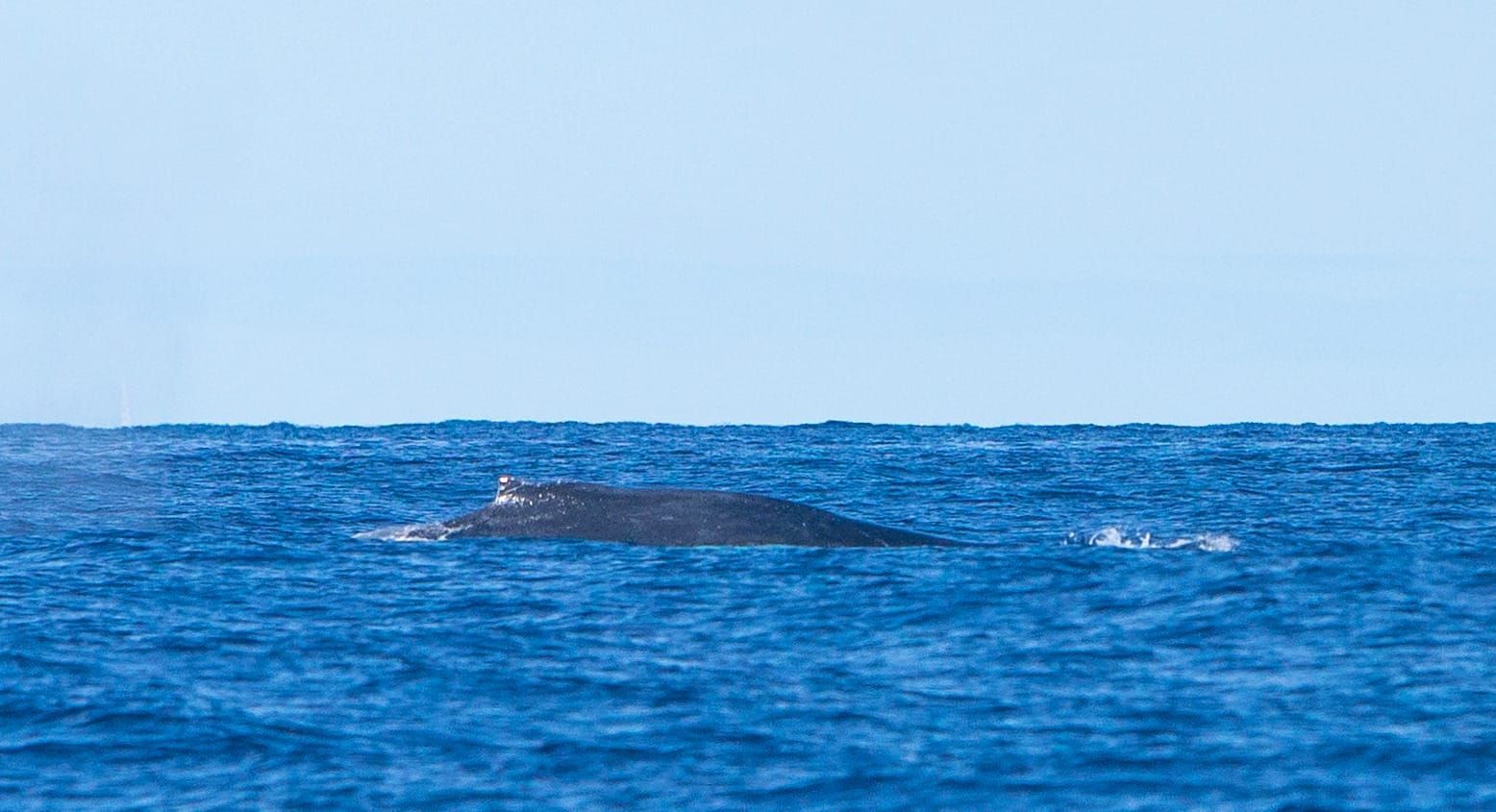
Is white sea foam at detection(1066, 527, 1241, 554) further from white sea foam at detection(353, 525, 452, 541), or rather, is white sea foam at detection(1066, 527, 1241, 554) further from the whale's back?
white sea foam at detection(353, 525, 452, 541)

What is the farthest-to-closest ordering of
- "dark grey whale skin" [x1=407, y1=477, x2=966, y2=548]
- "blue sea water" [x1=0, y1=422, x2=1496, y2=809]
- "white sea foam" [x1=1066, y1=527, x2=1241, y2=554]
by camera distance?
"dark grey whale skin" [x1=407, y1=477, x2=966, y2=548]
"white sea foam" [x1=1066, y1=527, x2=1241, y2=554]
"blue sea water" [x1=0, y1=422, x2=1496, y2=809]

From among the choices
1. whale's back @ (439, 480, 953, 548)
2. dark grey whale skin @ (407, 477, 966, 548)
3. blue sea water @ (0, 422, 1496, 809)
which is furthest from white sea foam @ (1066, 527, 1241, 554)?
whale's back @ (439, 480, 953, 548)

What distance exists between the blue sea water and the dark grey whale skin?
0.63 metres

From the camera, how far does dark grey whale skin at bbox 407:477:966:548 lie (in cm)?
2419

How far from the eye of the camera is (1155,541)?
2527 cm

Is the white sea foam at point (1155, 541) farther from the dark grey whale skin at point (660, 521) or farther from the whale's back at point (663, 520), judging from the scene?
the whale's back at point (663, 520)

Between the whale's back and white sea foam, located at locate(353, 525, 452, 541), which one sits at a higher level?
the whale's back

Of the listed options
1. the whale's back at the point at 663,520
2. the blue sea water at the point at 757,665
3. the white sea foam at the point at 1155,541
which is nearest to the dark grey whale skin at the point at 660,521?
the whale's back at the point at 663,520

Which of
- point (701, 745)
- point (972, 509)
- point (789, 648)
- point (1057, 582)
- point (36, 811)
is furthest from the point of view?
point (972, 509)

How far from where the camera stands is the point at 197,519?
Result: 2944 centimetres

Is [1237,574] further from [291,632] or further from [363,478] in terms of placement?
[363,478]

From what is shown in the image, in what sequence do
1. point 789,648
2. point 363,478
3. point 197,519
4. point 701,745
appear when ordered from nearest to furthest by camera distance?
point 701,745
point 789,648
point 197,519
point 363,478

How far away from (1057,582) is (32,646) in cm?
1056

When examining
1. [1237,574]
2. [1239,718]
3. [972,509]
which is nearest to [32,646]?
[1239,718]
